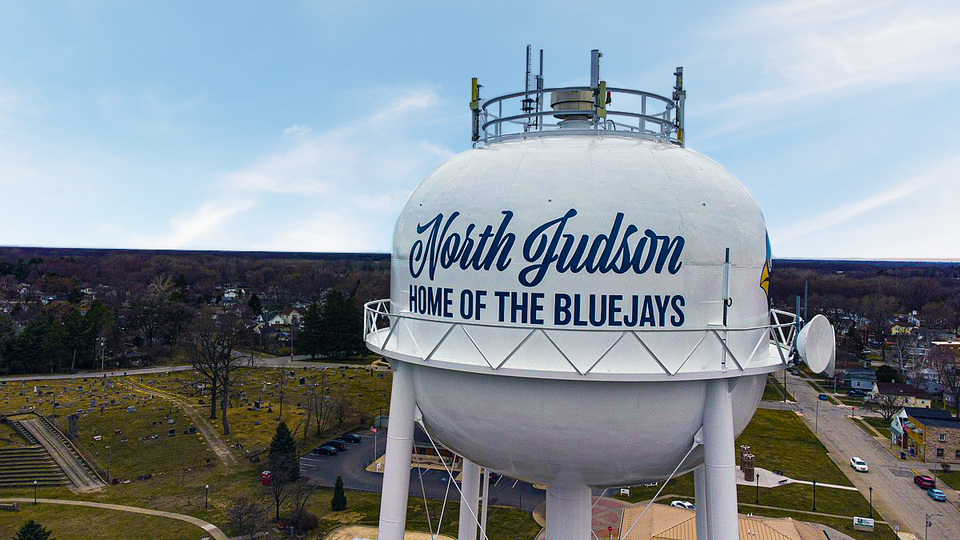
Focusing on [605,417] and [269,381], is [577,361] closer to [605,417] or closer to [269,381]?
[605,417]

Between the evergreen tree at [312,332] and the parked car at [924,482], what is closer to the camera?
the parked car at [924,482]

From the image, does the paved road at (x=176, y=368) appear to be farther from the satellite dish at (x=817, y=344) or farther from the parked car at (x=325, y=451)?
the satellite dish at (x=817, y=344)

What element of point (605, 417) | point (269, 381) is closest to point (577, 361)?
point (605, 417)

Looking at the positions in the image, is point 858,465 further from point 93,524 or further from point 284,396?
point 284,396

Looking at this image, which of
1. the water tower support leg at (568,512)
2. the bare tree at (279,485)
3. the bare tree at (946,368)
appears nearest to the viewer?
the water tower support leg at (568,512)

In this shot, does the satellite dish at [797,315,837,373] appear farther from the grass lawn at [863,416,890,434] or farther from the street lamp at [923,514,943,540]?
the grass lawn at [863,416,890,434]

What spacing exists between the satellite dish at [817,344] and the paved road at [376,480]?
24.1 meters

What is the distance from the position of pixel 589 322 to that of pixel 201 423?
45.3 m

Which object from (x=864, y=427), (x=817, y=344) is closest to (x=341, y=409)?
(x=864, y=427)

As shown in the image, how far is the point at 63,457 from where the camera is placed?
38.9 metres

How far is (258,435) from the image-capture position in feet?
143

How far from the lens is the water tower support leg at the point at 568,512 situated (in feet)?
39.1

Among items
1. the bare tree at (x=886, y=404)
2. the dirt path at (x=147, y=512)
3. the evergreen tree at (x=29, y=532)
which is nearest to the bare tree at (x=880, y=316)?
the bare tree at (x=886, y=404)

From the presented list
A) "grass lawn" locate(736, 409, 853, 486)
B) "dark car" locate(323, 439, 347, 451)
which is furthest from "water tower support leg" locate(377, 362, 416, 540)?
"grass lawn" locate(736, 409, 853, 486)
